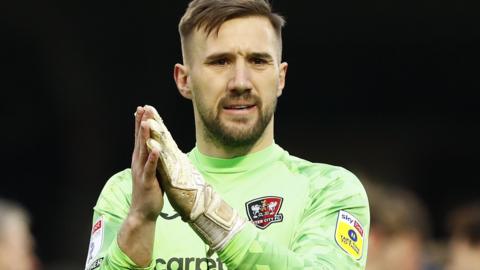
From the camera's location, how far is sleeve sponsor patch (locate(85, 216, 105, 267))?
479cm

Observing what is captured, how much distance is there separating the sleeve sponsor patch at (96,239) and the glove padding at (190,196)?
669 mm

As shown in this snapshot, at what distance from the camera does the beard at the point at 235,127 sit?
4.83 m

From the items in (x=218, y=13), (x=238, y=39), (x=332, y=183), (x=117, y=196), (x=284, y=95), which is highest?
(x=284, y=95)

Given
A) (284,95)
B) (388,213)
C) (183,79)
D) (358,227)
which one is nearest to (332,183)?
(358,227)

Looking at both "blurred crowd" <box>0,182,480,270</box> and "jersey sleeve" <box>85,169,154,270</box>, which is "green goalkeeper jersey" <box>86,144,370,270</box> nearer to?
"jersey sleeve" <box>85,169,154,270</box>

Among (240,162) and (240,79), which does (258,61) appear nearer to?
(240,79)

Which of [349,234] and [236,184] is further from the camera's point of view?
[236,184]

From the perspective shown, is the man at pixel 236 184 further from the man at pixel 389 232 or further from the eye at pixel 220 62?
the man at pixel 389 232

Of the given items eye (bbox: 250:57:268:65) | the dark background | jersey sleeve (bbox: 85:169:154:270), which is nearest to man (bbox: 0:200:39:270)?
jersey sleeve (bbox: 85:169:154:270)

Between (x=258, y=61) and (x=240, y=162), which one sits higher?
(x=258, y=61)

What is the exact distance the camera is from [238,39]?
4.79 m

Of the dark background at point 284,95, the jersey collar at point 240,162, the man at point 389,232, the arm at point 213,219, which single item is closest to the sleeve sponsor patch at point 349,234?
the arm at point 213,219

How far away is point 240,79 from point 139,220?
0.71 metres

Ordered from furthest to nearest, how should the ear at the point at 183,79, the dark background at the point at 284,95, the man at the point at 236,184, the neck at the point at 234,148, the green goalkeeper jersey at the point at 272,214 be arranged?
the dark background at the point at 284,95, the ear at the point at 183,79, the neck at the point at 234,148, the green goalkeeper jersey at the point at 272,214, the man at the point at 236,184
